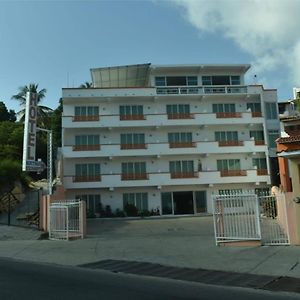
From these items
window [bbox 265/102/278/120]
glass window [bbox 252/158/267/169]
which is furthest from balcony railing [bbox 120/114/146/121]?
window [bbox 265/102/278/120]

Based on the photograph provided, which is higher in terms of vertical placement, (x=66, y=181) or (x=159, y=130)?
(x=159, y=130)

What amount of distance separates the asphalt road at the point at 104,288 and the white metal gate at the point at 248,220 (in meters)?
6.36

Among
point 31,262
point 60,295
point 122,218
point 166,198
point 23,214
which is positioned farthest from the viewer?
point 166,198

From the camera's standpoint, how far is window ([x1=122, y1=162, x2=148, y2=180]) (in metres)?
46.1

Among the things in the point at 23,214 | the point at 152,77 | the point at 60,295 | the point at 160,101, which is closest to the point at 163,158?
the point at 160,101

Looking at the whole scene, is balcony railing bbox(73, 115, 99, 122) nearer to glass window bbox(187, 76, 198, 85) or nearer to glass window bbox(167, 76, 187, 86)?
glass window bbox(167, 76, 187, 86)

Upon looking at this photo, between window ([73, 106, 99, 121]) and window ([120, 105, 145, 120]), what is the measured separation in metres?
2.58

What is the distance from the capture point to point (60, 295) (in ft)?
30.6

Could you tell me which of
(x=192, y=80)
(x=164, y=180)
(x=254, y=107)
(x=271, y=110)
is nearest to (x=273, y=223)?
(x=164, y=180)

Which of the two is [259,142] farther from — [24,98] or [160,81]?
[24,98]

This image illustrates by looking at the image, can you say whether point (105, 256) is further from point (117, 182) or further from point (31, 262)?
point (117, 182)

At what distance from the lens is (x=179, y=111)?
158 ft

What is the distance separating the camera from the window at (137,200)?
4638cm

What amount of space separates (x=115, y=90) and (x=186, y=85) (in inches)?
314
